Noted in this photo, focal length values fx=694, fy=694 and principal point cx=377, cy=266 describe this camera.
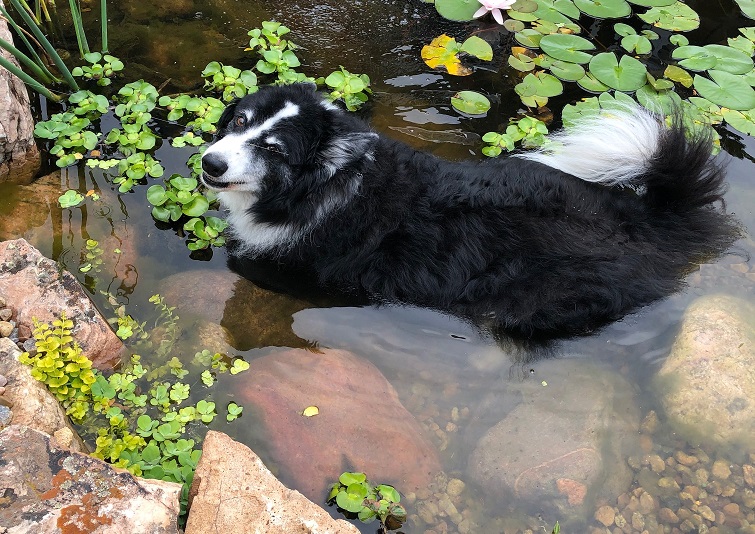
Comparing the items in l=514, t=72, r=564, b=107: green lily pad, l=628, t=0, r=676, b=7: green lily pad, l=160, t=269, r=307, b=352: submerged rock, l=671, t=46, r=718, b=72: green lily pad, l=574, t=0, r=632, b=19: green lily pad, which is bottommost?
l=160, t=269, r=307, b=352: submerged rock

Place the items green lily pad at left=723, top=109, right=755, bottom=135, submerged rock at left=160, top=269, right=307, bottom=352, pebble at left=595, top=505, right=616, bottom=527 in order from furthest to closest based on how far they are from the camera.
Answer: green lily pad at left=723, top=109, right=755, bottom=135 → submerged rock at left=160, top=269, right=307, bottom=352 → pebble at left=595, top=505, right=616, bottom=527

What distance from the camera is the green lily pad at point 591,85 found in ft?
13.0

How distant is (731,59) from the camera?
160 inches

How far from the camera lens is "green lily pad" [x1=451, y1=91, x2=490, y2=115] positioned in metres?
3.91

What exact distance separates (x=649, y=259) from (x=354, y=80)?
74.4 inches

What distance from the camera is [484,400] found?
2875mm

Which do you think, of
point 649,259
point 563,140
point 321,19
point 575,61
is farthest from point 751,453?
point 321,19

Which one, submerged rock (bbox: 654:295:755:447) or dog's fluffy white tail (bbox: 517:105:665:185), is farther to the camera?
dog's fluffy white tail (bbox: 517:105:665:185)

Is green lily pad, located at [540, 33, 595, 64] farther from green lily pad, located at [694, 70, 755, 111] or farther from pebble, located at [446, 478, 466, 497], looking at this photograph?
pebble, located at [446, 478, 466, 497]

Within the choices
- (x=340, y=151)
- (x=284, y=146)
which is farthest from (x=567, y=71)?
(x=284, y=146)

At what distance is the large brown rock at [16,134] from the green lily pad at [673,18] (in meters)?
3.54

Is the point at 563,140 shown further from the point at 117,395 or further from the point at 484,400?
the point at 117,395

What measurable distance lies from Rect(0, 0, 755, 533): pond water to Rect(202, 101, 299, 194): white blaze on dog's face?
1.71ft

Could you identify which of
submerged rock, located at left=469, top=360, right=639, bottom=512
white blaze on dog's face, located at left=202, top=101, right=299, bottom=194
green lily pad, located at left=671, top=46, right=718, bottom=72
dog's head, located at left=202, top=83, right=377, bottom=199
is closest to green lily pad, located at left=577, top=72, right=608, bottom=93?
green lily pad, located at left=671, top=46, right=718, bottom=72
